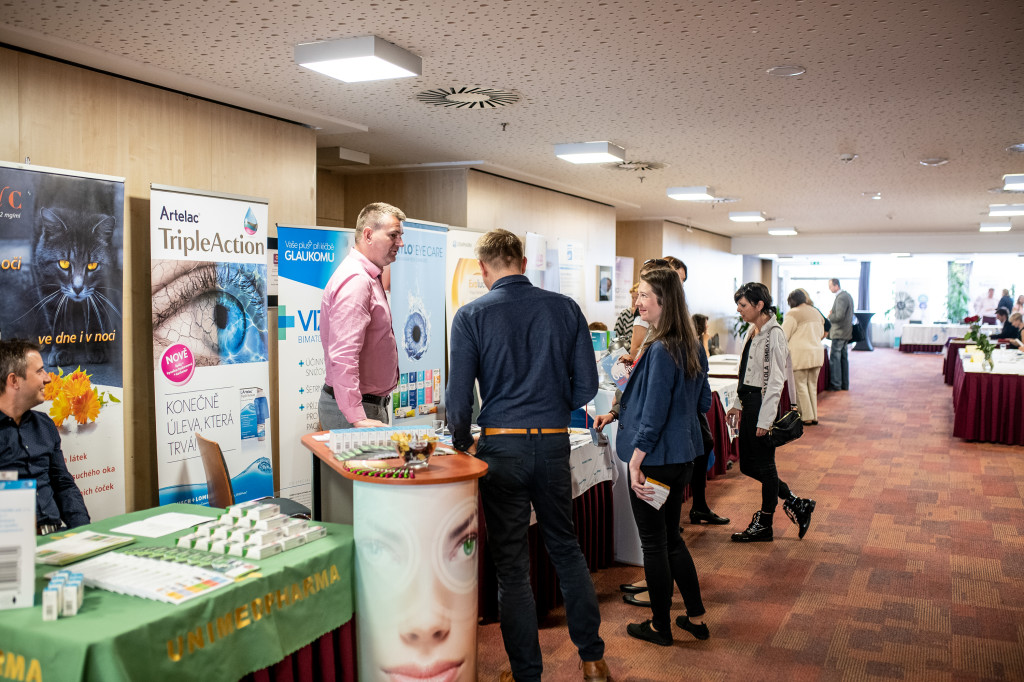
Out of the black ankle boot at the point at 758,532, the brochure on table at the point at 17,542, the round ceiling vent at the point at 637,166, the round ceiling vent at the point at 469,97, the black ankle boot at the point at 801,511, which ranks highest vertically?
the round ceiling vent at the point at 637,166

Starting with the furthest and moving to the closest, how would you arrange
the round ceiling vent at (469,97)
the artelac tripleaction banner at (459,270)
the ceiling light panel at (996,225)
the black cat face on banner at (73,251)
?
the ceiling light panel at (996,225), the artelac tripleaction banner at (459,270), the round ceiling vent at (469,97), the black cat face on banner at (73,251)

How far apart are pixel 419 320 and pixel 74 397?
256 cm

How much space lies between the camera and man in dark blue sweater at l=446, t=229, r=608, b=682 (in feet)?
8.98

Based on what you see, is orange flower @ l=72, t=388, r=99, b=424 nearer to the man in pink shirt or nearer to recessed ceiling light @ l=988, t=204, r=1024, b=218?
the man in pink shirt

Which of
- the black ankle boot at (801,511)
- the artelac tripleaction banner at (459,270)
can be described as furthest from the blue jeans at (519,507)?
the artelac tripleaction banner at (459,270)

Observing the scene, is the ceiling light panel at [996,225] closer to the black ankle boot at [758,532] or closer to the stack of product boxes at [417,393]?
the black ankle boot at [758,532]

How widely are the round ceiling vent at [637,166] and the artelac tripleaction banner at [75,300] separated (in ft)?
14.0

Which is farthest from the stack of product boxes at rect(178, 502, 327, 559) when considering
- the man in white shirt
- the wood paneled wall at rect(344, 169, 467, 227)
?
the man in white shirt

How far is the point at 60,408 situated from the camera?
347 centimetres

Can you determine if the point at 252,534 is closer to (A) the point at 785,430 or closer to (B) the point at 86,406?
(B) the point at 86,406

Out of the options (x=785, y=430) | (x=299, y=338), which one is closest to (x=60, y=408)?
(x=299, y=338)

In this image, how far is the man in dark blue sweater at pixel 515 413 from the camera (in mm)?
2736

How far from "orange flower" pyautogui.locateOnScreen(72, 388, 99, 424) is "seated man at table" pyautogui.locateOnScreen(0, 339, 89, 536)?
2.47 ft

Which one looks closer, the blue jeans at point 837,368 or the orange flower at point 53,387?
the orange flower at point 53,387
